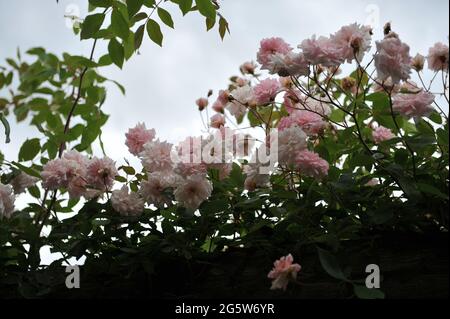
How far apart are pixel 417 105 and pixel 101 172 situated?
618 mm

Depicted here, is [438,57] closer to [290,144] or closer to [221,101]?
[290,144]

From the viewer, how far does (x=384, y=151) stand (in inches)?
40.6

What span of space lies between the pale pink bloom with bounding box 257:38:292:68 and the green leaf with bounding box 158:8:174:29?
0.24m

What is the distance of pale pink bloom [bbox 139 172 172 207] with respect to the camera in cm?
104

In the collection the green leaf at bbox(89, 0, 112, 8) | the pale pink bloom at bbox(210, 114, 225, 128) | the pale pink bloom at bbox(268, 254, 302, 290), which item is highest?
the green leaf at bbox(89, 0, 112, 8)

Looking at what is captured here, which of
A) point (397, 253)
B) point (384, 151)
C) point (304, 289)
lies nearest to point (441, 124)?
point (384, 151)

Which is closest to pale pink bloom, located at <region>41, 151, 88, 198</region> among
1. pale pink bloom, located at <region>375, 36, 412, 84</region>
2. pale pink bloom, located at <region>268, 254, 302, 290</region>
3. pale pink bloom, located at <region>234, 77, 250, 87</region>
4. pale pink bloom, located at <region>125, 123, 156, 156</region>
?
pale pink bloom, located at <region>125, 123, 156, 156</region>

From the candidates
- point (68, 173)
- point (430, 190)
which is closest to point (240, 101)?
point (68, 173)

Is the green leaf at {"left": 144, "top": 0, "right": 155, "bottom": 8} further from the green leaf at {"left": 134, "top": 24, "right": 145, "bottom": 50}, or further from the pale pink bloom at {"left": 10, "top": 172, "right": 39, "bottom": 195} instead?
the pale pink bloom at {"left": 10, "top": 172, "right": 39, "bottom": 195}

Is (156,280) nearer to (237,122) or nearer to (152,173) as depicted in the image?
(152,173)

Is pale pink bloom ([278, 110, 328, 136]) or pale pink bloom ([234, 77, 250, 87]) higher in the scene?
pale pink bloom ([234, 77, 250, 87])


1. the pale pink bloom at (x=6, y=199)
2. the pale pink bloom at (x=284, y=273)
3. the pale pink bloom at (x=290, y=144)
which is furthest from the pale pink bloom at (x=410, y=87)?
the pale pink bloom at (x=6, y=199)

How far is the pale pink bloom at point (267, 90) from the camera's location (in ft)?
3.53

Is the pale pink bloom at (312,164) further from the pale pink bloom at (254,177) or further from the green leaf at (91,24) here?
the green leaf at (91,24)
